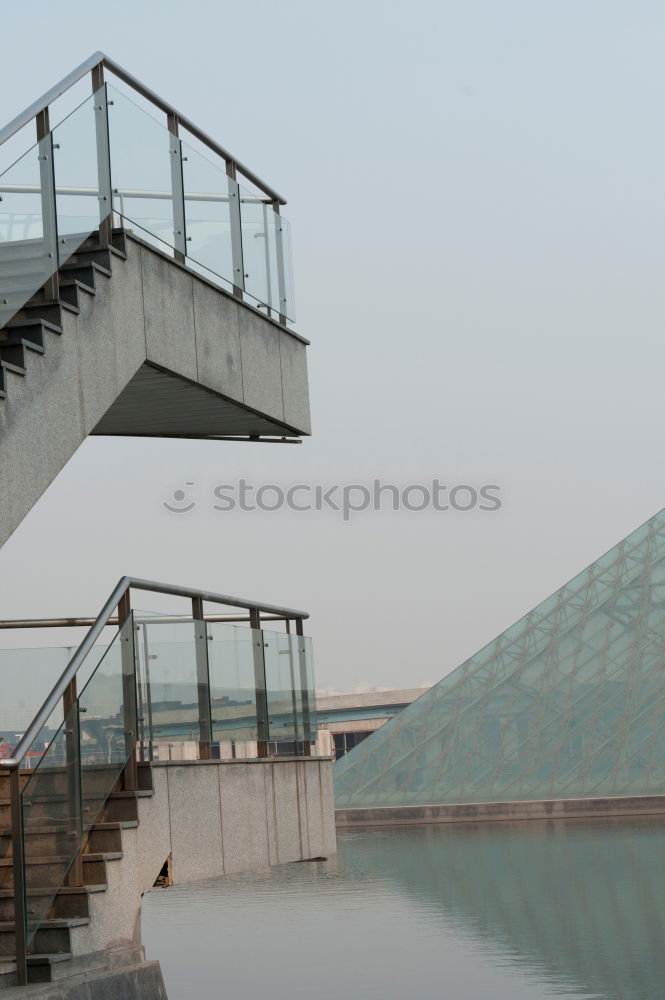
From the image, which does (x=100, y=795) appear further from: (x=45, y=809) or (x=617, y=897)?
(x=617, y=897)

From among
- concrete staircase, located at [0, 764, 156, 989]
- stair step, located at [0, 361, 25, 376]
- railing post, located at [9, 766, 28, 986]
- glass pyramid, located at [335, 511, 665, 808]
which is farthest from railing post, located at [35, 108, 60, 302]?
glass pyramid, located at [335, 511, 665, 808]

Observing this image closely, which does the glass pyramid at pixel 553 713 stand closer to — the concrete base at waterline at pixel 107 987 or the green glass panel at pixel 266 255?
the green glass panel at pixel 266 255

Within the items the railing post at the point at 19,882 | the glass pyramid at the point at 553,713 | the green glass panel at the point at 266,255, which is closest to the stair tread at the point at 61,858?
the railing post at the point at 19,882

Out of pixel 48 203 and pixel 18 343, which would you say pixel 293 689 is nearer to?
pixel 18 343

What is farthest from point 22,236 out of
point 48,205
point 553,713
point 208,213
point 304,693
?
point 553,713

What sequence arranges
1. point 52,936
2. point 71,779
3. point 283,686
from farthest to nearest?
point 283,686
point 71,779
point 52,936

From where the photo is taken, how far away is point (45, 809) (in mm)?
7172

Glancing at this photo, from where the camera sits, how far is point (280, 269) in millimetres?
12797

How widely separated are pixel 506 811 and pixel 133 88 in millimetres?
33093

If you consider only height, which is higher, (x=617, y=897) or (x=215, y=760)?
(x=215, y=760)

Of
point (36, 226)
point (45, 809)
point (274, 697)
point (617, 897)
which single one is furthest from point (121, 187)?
point (617, 897)

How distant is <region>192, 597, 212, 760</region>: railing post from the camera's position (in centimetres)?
927

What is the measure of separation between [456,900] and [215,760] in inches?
458

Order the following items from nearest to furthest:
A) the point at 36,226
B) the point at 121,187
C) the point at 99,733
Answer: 1. the point at 99,733
2. the point at 36,226
3. the point at 121,187
